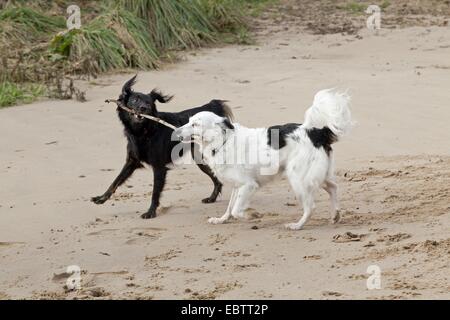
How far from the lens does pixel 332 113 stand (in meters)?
8.02

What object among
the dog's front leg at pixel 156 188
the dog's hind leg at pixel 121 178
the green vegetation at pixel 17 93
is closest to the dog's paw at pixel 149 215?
the dog's front leg at pixel 156 188

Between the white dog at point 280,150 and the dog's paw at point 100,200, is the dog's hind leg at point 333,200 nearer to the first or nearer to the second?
the white dog at point 280,150

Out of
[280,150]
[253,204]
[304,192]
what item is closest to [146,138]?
[253,204]

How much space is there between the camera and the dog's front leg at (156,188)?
28.8ft

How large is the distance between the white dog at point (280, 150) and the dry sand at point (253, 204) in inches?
11.2

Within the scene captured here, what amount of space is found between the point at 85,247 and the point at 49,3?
371 inches

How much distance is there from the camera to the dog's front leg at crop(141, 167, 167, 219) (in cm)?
877

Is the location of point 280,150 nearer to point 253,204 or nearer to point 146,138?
point 253,204

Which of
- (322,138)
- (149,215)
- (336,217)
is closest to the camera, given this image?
(322,138)

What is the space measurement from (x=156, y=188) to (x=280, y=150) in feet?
4.25

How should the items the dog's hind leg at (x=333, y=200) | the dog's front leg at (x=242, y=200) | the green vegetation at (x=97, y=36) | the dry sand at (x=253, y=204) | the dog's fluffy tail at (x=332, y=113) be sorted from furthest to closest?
1. the green vegetation at (x=97, y=36)
2. the dog's front leg at (x=242, y=200)
3. the dog's hind leg at (x=333, y=200)
4. the dog's fluffy tail at (x=332, y=113)
5. the dry sand at (x=253, y=204)

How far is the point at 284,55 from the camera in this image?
14695 mm

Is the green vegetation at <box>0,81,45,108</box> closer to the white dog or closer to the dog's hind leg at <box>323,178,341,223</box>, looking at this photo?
the white dog

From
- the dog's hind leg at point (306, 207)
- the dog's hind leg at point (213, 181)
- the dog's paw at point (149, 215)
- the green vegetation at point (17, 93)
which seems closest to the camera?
the dog's hind leg at point (306, 207)
